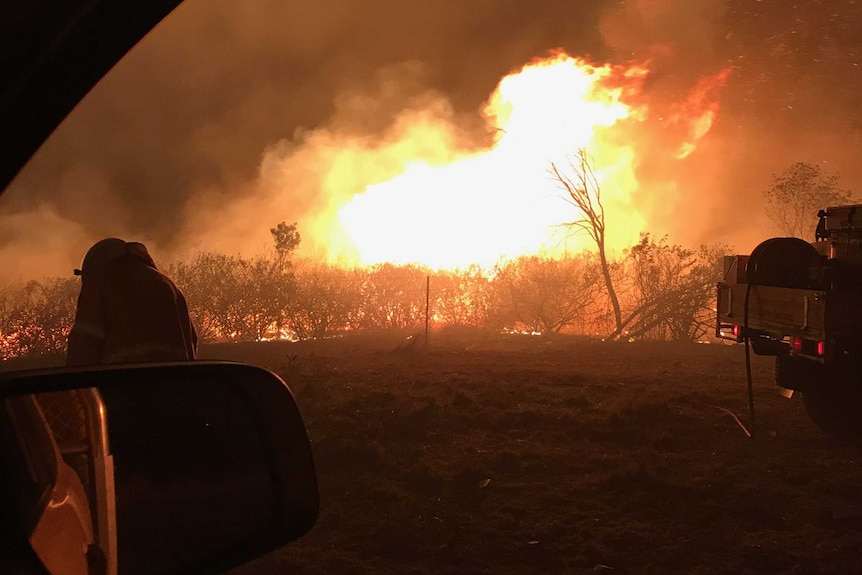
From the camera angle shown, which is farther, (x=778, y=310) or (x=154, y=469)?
(x=778, y=310)

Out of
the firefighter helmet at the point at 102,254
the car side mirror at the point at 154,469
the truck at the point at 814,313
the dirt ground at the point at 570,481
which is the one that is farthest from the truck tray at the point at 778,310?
the car side mirror at the point at 154,469

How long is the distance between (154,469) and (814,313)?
21.1 ft

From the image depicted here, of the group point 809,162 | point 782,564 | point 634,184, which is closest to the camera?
point 782,564

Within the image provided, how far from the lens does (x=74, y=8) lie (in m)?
1.05

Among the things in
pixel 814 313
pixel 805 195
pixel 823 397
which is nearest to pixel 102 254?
pixel 814 313

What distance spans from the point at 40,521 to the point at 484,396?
891 centimetres

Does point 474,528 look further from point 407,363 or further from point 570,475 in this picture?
point 407,363

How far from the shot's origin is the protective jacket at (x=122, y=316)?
369 cm

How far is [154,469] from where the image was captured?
161 cm

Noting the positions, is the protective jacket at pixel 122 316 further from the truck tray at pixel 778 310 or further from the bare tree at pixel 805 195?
the bare tree at pixel 805 195

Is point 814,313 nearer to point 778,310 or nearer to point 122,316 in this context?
point 778,310

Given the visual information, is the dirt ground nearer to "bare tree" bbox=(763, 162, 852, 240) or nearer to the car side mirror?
the car side mirror

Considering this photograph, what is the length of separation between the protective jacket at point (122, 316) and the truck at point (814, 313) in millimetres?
5741

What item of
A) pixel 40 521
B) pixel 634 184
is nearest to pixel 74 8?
pixel 40 521
